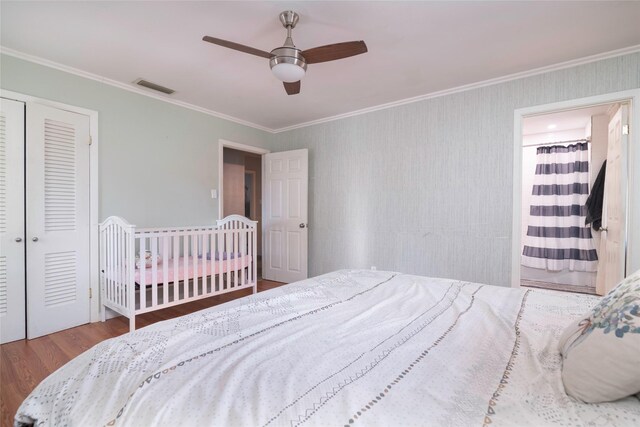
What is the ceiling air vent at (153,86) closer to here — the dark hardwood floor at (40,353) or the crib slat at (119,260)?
the crib slat at (119,260)

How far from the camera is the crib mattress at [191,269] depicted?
246cm

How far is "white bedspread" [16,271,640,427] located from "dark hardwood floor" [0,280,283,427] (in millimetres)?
1254

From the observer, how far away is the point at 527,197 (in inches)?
174

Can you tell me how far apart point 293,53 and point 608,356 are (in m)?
1.90

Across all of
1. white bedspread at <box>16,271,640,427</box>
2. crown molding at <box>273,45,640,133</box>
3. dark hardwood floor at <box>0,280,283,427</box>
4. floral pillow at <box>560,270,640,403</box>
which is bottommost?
dark hardwood floor at <box>0,280,283,427</box>

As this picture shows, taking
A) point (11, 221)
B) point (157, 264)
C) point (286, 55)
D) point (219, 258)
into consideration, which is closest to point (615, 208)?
point (286, 55)

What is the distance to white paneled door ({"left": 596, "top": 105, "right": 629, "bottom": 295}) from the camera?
94.2 inches

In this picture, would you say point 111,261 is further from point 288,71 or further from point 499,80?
point 499,80

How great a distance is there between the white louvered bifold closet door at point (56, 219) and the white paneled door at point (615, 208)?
4631 millimetres

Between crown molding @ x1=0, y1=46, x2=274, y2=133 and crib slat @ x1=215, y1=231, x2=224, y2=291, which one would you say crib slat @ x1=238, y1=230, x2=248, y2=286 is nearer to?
crib slat @ x1=215, y1=231, x2=224, y2=291

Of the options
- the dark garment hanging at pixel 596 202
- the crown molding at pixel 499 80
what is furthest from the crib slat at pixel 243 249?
the dark garment hanging at pixel 596 202

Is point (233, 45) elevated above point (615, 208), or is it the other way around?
point (233, 45)

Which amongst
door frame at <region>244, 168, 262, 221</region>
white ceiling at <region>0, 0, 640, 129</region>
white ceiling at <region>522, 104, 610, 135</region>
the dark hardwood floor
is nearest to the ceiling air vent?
white ceiling at <region>0, 0, 640, 129</region>

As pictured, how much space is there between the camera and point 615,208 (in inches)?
112
